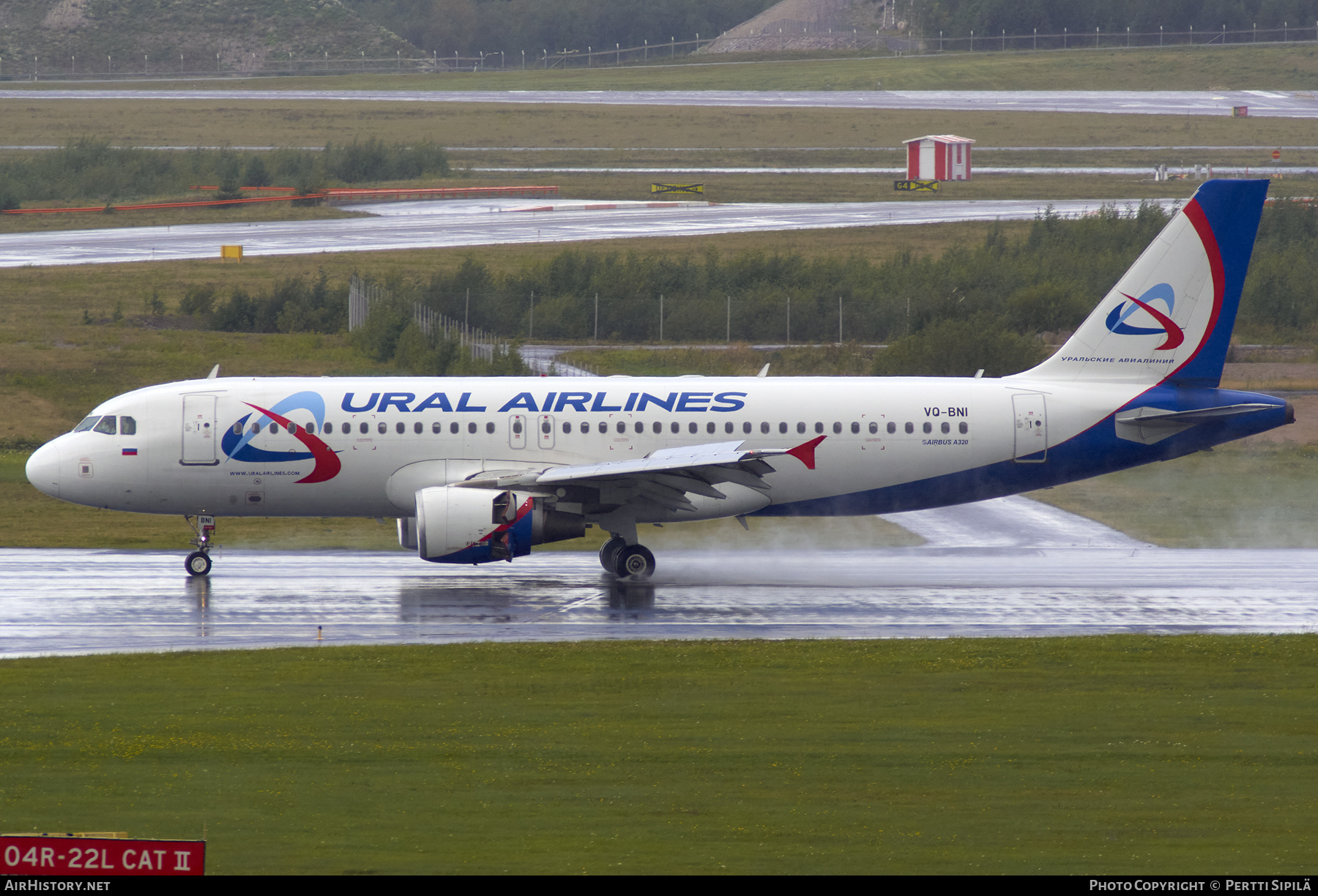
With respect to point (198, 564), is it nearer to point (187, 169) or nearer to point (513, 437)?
point (513, 437)

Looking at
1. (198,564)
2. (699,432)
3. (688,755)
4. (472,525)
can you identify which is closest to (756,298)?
(699,432)

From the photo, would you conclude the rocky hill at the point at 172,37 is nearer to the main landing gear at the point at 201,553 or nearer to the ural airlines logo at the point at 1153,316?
the main landing gear at the point at 201,553

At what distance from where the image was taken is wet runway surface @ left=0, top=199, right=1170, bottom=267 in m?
75.6

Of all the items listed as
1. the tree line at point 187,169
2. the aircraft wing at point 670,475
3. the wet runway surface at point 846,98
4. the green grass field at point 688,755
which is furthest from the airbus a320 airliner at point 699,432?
the wet runway surface at point 846,98

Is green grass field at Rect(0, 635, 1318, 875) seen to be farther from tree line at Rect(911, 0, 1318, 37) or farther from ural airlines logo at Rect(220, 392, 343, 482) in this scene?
tree line at Rect(911, 0, 1318, 37)

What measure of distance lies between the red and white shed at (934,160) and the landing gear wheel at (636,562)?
77.9 metres

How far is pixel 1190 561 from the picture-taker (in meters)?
→ 31.6

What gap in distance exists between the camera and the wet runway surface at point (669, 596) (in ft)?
80.1

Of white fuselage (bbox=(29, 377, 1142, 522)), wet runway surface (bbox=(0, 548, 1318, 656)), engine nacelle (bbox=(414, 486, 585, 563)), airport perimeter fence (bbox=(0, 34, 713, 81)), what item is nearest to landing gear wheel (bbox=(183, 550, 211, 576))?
wet runway surface (bbox=(0, 548, 1318, 656))

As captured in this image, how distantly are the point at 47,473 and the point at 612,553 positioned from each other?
445 inches

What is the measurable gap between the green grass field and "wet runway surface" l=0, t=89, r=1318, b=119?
120m

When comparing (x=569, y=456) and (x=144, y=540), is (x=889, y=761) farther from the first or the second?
(x=144, y=540)

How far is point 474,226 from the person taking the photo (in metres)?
81.5
